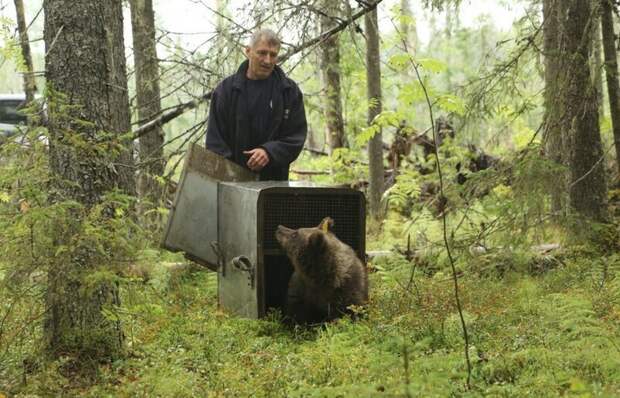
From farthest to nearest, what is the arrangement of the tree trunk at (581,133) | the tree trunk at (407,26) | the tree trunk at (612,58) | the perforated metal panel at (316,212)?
the tree trunk at (407,26), the tree trunk at (612,58), the tree trunk at (581,133), the perforated metal panel at (316,212)

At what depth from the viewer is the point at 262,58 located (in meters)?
7.60

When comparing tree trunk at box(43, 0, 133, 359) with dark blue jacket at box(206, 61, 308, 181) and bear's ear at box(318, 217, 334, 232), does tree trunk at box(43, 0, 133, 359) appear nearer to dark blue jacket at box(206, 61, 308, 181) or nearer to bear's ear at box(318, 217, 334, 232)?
bear's ear at box(318, 217, 334, 232)

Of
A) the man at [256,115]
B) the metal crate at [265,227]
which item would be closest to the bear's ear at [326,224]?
the metal crate at [265,227]

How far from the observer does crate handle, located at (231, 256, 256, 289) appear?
22.1 ft

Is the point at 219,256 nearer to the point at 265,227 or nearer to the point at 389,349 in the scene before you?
the point at 265,227

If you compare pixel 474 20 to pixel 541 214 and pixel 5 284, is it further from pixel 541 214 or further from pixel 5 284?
pixel 5 284

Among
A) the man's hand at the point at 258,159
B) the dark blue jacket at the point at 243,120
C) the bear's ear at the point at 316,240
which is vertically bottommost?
the bear's ear at the point at 316,240

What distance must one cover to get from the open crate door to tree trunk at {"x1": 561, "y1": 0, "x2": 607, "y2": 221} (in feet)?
13.1

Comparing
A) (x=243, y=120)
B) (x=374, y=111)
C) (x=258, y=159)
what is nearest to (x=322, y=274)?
(x=258, y=159)

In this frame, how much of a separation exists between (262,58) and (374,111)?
611 cm

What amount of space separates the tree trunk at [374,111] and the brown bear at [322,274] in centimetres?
594

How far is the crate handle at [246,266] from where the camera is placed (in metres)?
6.74

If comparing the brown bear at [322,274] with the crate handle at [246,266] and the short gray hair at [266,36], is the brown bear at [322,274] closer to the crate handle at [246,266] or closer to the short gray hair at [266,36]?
the crate handle at [246,266]

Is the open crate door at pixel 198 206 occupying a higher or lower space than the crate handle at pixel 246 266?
higher
